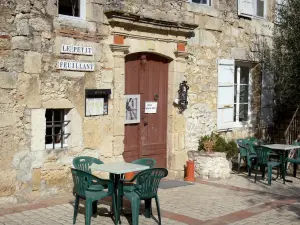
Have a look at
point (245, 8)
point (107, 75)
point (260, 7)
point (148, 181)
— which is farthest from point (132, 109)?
point (260, 7)

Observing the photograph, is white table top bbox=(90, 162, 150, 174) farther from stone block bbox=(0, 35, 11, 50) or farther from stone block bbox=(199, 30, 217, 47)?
stone block bbox=(199, 30, 217, 47)

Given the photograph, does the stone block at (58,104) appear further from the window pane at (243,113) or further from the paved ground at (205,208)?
the window pane at (243,113)

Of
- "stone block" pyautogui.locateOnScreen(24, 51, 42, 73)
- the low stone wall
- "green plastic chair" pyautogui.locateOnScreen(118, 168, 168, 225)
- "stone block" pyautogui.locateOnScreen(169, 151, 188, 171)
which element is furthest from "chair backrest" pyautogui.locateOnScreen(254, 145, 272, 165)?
"stone block" pyautogui.locateOnScreen(24, 51, 42, 73)

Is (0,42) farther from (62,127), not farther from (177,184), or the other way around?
(177,184)

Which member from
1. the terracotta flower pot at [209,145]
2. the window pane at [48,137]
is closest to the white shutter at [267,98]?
the terracotta flower pot at [209,145]

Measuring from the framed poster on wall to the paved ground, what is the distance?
1343mm

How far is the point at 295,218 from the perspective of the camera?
6.25m

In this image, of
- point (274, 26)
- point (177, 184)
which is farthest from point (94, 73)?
point (274, 26)

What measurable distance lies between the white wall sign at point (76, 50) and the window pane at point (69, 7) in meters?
0.56

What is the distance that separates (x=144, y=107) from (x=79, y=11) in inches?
86.1

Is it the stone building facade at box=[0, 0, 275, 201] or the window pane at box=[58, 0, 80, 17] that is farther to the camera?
the window pane at box=[58, 0, 80, 17]

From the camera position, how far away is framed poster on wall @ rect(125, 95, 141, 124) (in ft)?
27.1

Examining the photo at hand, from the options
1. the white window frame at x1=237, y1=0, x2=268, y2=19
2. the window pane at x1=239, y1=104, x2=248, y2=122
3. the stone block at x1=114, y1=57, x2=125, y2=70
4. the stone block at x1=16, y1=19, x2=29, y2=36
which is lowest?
the window pane at x1=239, y1=104, x2=248, y2=122

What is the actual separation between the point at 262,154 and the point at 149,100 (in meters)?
2.35
